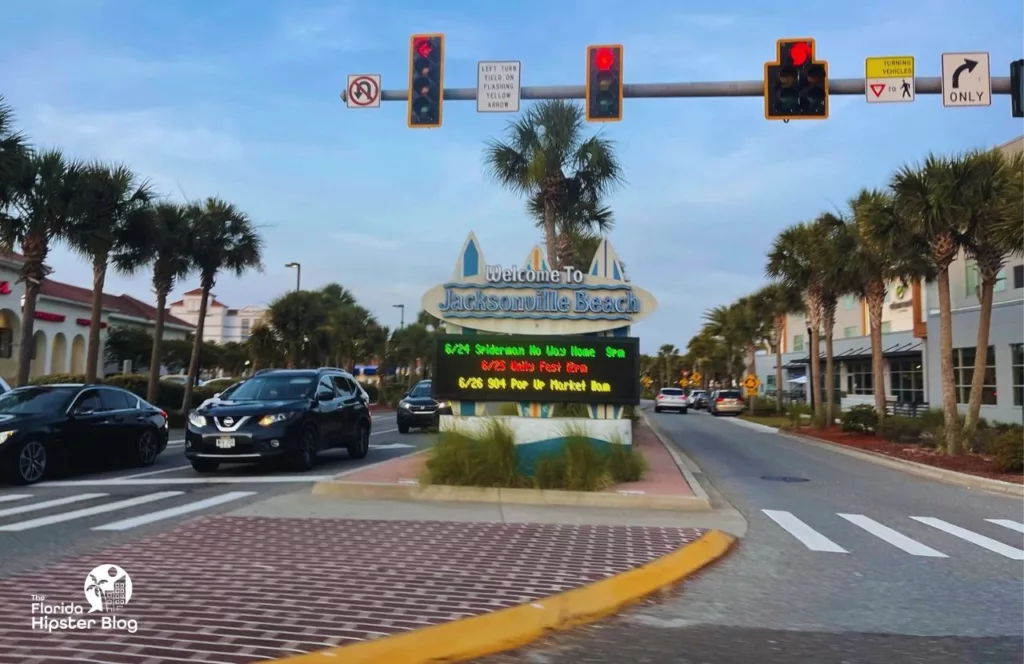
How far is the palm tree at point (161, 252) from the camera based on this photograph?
2497 centimetres

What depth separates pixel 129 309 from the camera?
193 ft

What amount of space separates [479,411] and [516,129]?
38.5 ft

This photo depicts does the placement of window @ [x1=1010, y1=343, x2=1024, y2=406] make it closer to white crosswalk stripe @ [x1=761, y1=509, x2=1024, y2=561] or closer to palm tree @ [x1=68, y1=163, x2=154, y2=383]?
white crosswalk stripe @ [x1=761, y1=509, x2=1024, y2=561]

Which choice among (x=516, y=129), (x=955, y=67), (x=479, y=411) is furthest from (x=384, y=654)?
(x=516, y=129)

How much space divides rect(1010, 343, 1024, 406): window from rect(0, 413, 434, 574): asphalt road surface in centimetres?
2275

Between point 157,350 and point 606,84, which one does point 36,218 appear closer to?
point 157,350

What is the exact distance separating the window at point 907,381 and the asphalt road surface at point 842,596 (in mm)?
29443

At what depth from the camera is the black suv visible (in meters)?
13.5

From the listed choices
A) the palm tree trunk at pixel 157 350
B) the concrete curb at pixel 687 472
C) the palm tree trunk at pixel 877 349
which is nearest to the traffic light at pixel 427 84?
the concrete curb at pixel 687 472

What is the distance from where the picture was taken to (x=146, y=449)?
604 inches

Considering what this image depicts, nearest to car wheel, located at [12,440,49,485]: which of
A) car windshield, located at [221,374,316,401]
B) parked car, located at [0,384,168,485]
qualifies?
parked car, located at [0,384,168,485]

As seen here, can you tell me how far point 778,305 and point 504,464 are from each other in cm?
3303

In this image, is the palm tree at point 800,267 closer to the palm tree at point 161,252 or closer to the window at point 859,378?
the window at point 859,378

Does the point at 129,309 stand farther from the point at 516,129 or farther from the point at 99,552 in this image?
the point at 99,552
